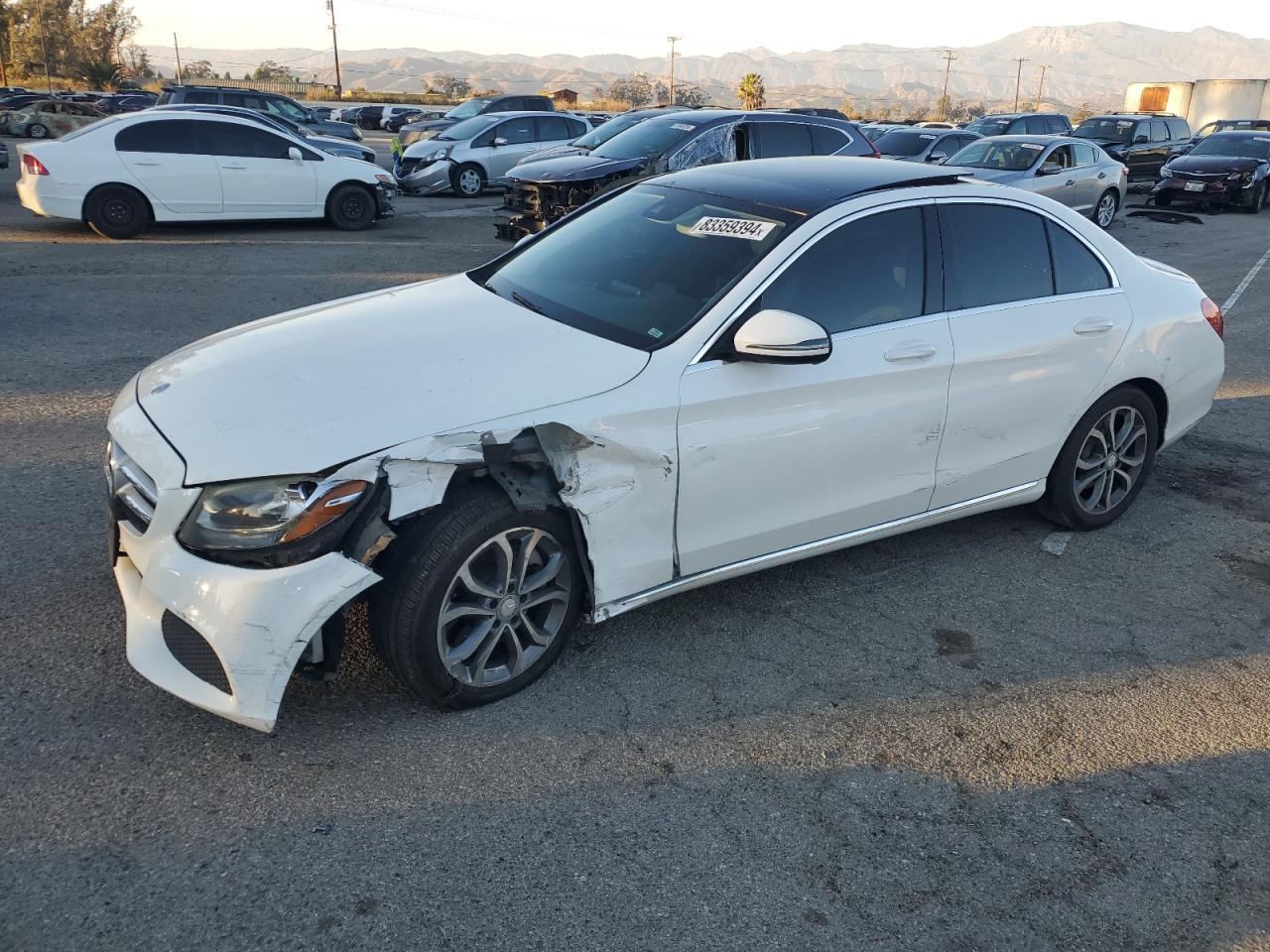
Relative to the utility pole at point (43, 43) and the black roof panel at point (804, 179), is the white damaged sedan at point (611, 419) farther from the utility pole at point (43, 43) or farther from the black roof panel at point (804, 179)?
the utility pole at point (43, 43)

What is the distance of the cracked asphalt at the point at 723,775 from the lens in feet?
8.55

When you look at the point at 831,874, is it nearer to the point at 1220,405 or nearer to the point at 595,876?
the point at 595,876

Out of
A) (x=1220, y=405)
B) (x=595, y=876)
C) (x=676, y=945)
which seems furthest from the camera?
(x=1220, y=405)

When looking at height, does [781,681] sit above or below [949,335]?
below

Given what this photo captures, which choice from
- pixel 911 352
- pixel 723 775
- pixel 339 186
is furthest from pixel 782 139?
pixel 723 775

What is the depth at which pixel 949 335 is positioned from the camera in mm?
4113

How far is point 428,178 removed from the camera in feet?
58.4

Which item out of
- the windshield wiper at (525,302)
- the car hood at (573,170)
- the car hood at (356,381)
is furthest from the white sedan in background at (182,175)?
the windshield wiper at (525,302)

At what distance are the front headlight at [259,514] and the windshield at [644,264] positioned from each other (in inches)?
49.3

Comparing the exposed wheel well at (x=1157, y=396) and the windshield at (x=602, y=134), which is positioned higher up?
the windshield at (x=602, y=134)

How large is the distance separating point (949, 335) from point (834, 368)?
67cm

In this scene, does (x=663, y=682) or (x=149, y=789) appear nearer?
(x=149, y=789)

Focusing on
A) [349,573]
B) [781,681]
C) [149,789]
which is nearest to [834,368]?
[781,681]

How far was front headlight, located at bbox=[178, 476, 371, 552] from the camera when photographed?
293 centimetres
